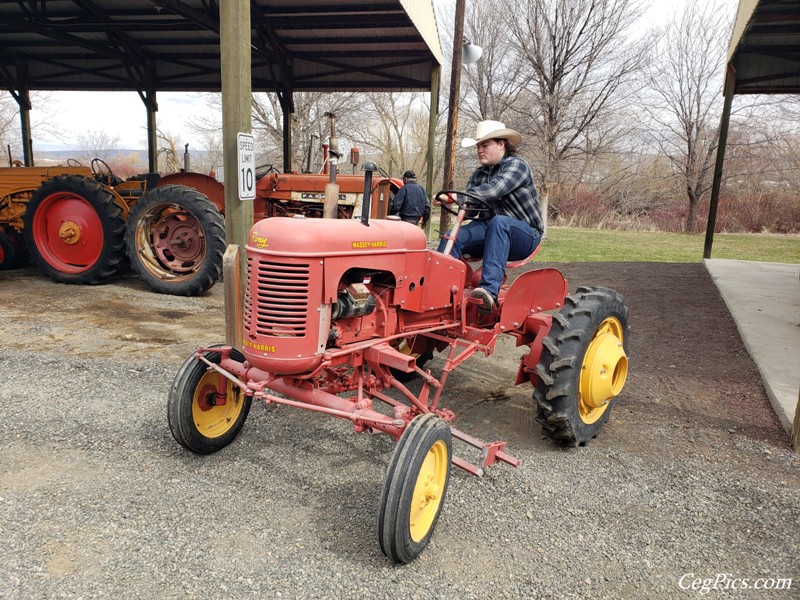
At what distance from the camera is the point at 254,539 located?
241 centimetres

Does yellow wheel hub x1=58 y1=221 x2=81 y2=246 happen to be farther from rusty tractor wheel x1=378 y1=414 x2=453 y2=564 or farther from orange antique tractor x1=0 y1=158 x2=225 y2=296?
rusty tractor wheel x1=378 y1=414 x2=453 y2=564

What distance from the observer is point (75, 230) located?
744cm

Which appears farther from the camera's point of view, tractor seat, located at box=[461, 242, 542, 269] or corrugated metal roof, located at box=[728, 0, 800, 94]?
corrugated metal roof, located at box=[728, 0, 800, 94]

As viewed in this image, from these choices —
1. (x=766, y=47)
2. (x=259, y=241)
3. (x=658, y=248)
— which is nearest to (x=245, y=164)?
(x=259, y=241)

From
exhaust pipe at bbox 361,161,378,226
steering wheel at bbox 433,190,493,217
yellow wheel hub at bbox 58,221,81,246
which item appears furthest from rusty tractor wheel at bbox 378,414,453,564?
yellow wheel hub at bbox 58,221,81,246

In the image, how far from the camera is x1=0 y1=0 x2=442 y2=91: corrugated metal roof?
9656mm

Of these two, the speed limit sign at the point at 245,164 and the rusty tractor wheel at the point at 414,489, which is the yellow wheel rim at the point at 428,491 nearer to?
the rusty tractor wheel at the point at 414,489

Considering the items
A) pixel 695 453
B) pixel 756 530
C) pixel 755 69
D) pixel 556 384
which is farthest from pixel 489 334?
pixel 755 69

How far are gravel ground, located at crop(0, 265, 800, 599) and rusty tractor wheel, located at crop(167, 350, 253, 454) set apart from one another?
0.11 m

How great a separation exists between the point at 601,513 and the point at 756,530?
0.69 metres

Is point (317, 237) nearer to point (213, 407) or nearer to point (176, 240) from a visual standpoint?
point (213, 407)

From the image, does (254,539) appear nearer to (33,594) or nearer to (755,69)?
(33,594)

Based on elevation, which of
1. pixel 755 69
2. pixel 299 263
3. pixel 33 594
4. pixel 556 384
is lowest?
pixel 33 594

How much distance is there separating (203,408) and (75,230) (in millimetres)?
5560
